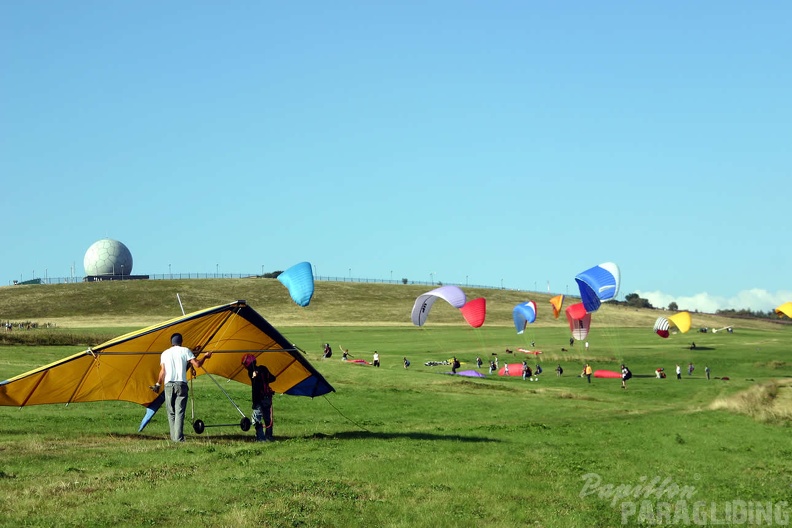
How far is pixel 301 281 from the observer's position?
36.0 meters

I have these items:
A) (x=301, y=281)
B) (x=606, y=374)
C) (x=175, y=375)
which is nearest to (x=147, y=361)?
(x=175, y=375)

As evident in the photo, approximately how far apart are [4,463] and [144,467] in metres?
2.41

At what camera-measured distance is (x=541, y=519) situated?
1274 cm

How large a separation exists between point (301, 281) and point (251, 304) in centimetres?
10337

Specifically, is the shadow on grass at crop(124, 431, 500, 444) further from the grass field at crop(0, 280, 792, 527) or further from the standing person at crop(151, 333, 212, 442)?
the standing person at crop(151, 333, 212, 442)

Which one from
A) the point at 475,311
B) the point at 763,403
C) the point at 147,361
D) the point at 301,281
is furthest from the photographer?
the point at 475,311

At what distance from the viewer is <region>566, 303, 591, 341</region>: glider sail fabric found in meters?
71.6

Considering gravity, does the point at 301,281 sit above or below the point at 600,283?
below

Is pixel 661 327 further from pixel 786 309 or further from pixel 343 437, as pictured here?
pixel 343 437

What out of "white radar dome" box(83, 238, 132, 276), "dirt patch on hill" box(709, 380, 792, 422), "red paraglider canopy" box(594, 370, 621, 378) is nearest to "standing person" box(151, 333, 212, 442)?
"dirt patch on hill" box(709, 380, 792, 422)

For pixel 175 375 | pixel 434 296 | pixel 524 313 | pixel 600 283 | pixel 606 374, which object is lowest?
pixel 606 374

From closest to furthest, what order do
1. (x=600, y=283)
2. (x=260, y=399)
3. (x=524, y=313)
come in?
(x=260, y=399)
(x=600, y=283)
(x=524, y=313)

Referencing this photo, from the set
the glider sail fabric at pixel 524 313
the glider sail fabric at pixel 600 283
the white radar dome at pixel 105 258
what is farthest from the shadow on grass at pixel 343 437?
the white radar dome at pixel 105 258

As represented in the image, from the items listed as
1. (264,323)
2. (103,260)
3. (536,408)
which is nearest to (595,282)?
(536,408)
